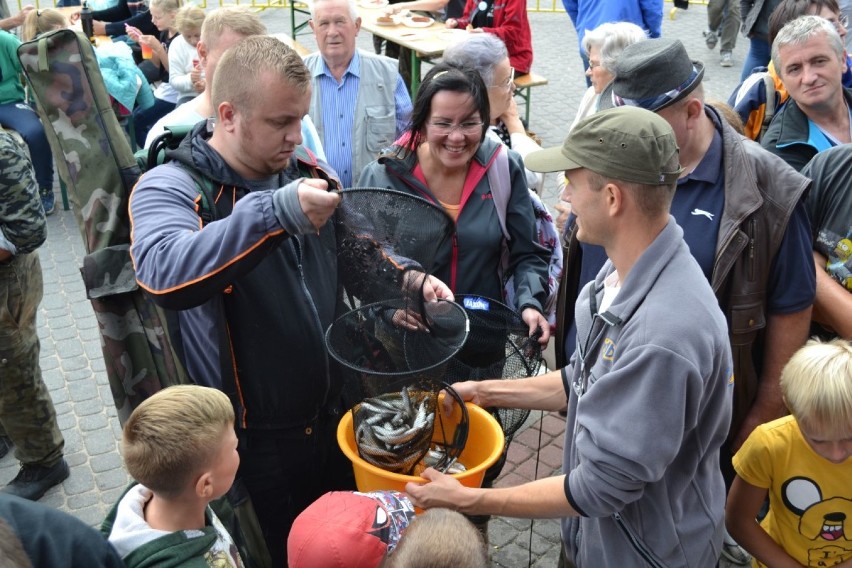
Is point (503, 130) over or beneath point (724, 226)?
beneath

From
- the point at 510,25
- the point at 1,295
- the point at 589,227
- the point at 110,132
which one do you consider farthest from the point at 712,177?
the point at 510,25

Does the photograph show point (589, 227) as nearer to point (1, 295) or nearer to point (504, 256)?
point (504, 256)

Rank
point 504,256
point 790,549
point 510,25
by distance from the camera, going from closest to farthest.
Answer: point 790,549
point 504,256
point 510,25

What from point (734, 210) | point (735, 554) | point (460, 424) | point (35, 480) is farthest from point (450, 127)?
point (35, 480)

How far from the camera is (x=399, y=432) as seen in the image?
2656 mm

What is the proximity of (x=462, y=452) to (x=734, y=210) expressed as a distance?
1335 millimetres

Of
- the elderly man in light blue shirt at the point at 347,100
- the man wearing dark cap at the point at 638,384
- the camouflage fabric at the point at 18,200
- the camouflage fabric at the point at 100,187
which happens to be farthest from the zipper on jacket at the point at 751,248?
the camouflage fabric at the point at 18,200

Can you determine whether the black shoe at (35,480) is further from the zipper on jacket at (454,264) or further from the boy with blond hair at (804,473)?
the boy with blond hair at (804,473)

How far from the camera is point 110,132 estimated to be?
2.85 meters

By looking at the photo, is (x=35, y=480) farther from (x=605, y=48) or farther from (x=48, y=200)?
(x=48, y=200)

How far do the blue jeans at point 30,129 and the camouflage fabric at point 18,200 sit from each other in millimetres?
4153

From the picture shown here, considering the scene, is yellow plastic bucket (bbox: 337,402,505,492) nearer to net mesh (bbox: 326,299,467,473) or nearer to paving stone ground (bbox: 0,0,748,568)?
net mesh (bbox: 326,299,467,473)

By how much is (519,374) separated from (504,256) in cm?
74

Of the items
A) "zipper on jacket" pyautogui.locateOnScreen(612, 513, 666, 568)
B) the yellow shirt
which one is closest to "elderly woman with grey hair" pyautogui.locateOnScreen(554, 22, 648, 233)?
the yellow shirt
